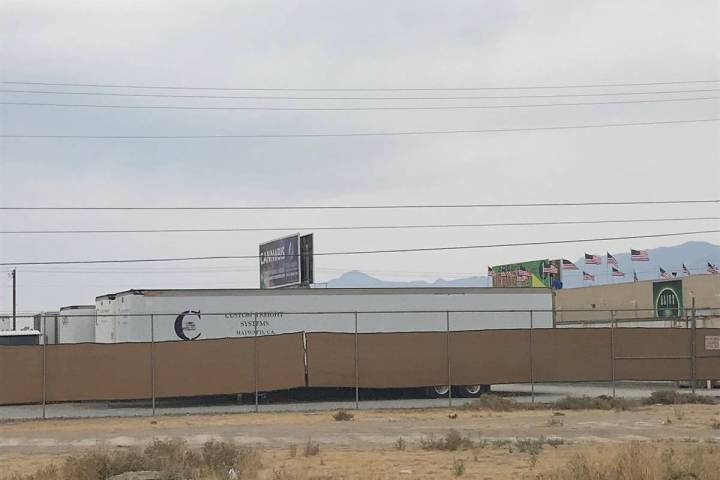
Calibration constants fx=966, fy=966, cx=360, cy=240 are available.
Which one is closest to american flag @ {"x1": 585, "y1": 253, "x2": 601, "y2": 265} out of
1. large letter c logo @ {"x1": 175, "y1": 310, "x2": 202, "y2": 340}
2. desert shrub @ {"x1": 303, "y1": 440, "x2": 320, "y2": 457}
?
large letter c logo @ {"x1": 175, "y1": 310, "x2": 202, "y2": 340}

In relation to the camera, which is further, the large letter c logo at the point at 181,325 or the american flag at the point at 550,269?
the american flag at the point at 550,269

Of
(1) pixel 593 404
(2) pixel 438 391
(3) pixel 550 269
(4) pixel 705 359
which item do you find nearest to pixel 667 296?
(4) pixel 705 359

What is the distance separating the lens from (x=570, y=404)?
26.5 m

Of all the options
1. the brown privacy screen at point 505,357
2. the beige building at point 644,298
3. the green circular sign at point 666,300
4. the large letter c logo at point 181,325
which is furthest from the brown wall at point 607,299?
the large letter c logo at point 181,325

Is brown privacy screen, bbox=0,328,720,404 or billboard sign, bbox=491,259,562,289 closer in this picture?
brown privacy screen, bbox=0,328,720,404

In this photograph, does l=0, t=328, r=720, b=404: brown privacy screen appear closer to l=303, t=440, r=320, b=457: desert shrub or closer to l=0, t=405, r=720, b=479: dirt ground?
l=0, t=405, r=720, b=479: dirt ground

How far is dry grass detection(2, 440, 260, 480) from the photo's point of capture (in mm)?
13688

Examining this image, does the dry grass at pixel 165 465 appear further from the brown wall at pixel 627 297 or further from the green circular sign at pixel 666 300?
the green circular sign at pixel 666 300

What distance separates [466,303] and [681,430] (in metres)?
11.8

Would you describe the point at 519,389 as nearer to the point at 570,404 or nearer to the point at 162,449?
the point at 570,404

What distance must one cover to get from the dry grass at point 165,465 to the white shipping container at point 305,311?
12.5 metres

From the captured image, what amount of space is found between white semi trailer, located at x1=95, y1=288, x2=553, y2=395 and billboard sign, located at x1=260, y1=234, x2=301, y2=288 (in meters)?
32.5

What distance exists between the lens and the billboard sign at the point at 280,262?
214ft

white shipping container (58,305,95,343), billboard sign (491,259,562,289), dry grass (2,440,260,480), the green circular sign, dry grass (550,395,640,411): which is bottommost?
dry grass (550,395,640,411)
